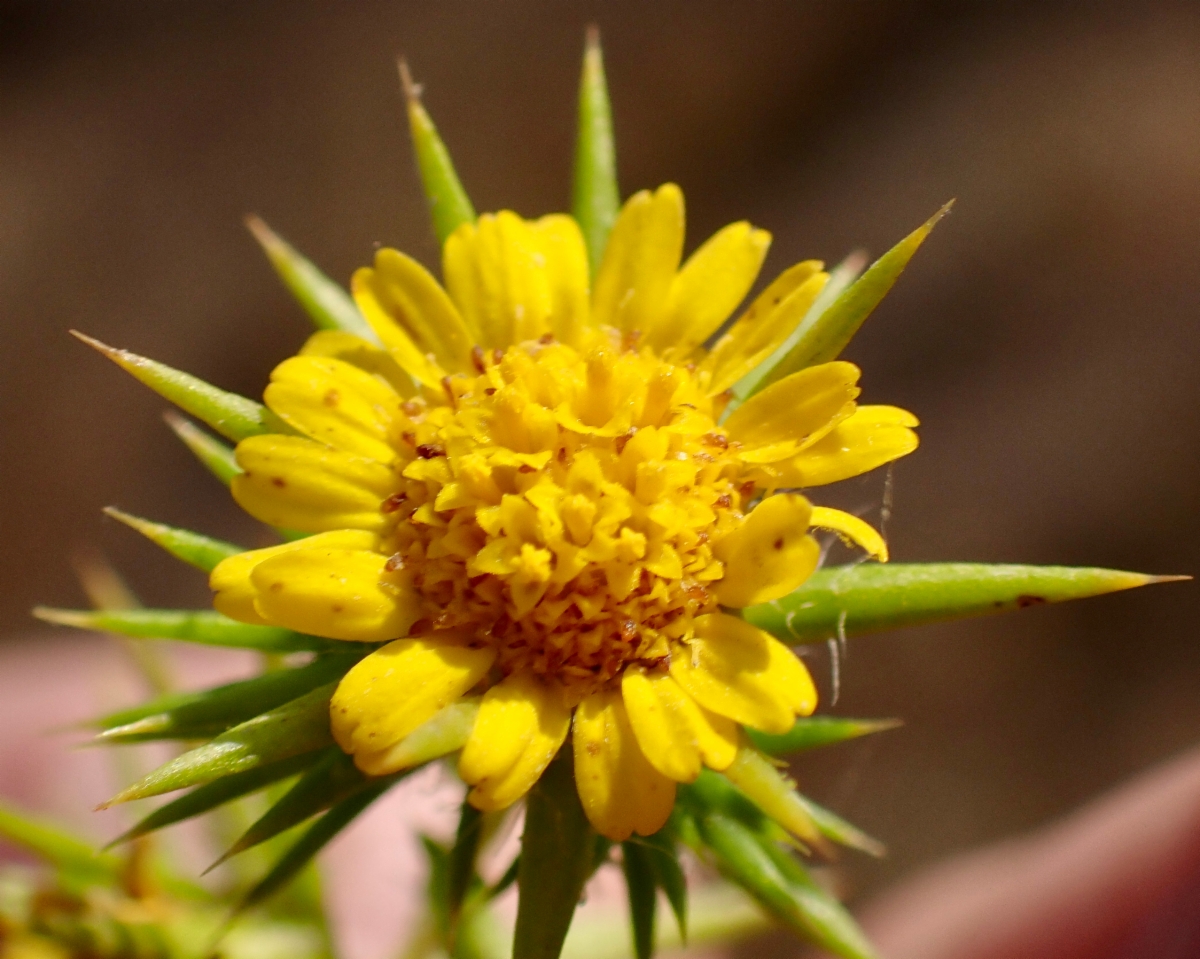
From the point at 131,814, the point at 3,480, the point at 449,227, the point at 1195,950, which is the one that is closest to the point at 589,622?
the point at 449,227

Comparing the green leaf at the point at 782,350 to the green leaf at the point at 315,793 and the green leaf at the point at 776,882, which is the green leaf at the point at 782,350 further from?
the green leaf at the point at 315,793

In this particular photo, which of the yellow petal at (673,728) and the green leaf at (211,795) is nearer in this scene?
the yellow petal at (673,728)

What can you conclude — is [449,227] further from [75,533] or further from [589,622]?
[75,533]

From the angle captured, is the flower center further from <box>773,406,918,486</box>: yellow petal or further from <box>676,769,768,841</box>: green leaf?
<box>676,769,768,841</box>: green leaf

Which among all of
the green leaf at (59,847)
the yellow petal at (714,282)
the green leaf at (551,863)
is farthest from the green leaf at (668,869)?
the green leaf at (59,847)

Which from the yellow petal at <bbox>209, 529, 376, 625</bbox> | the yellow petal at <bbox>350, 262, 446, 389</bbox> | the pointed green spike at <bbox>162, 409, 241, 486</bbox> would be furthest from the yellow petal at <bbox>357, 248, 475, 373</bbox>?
the yellow petal at <bbox>209, 529, 376, 625</bbox>
